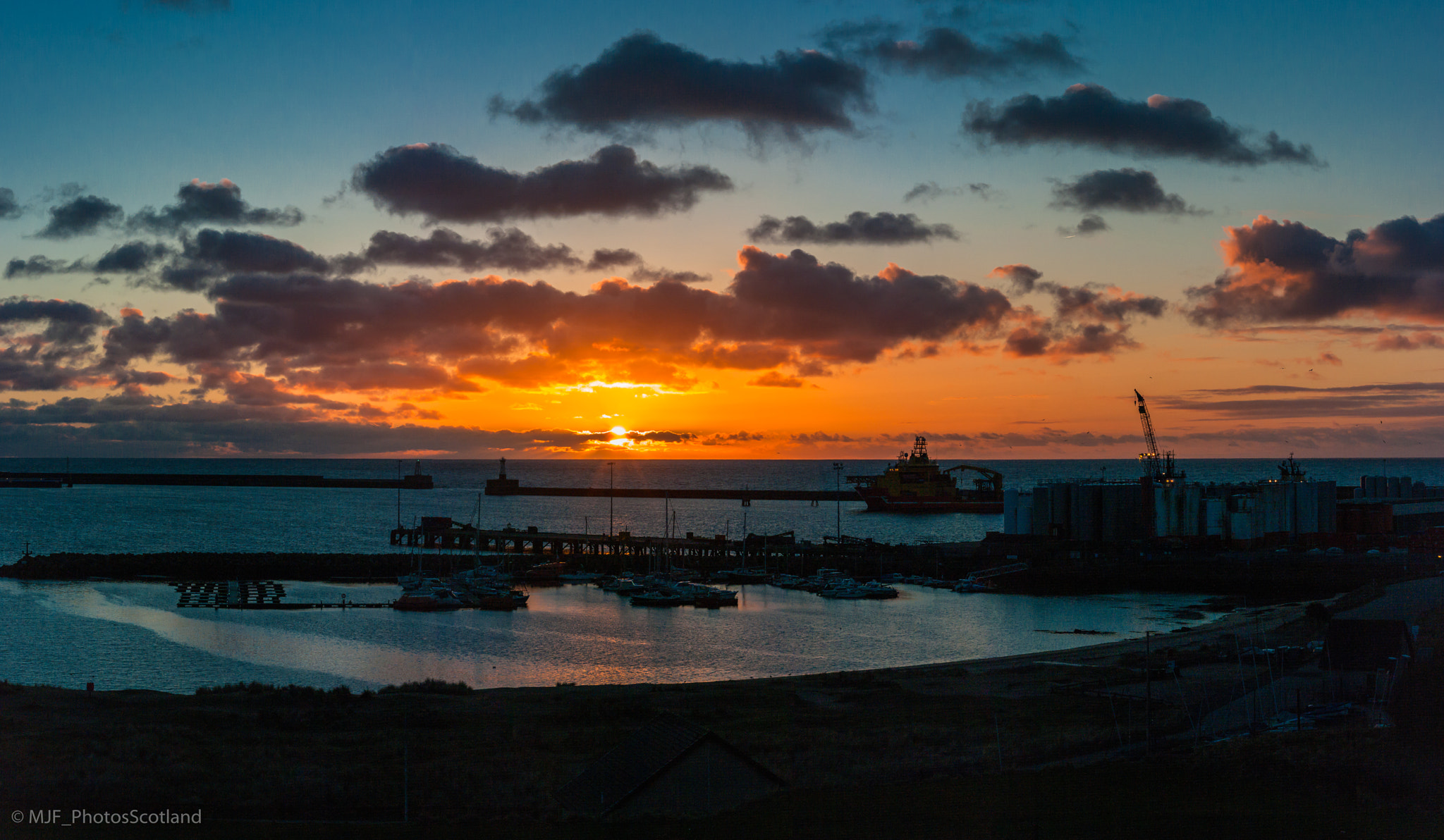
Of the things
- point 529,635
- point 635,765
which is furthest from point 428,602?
point 635,765

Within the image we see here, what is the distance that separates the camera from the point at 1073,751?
78.9ft

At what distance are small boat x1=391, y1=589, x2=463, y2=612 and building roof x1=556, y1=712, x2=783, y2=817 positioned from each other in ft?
159

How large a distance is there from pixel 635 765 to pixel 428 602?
50.1 m

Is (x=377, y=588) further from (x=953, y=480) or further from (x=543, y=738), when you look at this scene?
(x=953, y=480)

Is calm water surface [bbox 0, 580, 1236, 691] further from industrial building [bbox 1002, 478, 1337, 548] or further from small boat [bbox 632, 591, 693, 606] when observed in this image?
industrial building [bbox 1002, 478, 1337, 548]

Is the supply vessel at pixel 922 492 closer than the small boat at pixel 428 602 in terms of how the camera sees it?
No

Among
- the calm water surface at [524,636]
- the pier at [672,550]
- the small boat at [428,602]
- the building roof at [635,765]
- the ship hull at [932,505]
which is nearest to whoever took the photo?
the building roof at [635,765]

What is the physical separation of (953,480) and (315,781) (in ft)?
470

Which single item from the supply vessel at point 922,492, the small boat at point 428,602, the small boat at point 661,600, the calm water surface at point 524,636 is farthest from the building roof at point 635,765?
the supply vessel at point 922,492

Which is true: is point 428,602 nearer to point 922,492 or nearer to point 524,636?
point 524,636

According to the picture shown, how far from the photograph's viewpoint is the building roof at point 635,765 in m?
17.0

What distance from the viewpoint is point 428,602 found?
211 feet

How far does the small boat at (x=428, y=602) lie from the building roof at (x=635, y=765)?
159 feet

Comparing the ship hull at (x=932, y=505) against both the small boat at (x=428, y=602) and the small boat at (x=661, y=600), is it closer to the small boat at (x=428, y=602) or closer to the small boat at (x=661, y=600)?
the small boat at (x=661, y=600)
